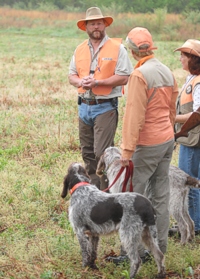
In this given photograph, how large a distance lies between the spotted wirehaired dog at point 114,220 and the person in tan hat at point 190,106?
1.06 m

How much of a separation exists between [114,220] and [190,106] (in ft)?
4.74

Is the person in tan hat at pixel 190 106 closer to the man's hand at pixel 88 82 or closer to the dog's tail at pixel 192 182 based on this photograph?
the dog's tail at pixel 192 182

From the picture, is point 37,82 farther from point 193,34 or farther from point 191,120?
Answer: point 193,34

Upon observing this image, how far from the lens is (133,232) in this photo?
4418 millimetres

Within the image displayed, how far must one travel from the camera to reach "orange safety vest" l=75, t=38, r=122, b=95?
20.3 ft

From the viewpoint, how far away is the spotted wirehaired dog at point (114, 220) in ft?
14.5

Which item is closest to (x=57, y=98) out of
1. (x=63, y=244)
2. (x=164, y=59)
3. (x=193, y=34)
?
(x=63, y=244)

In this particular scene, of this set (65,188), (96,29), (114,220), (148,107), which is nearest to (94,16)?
(96,29)

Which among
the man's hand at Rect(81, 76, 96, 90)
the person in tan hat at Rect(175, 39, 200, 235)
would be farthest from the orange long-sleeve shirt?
the man's hand at Rect(81, 76, 96, 90)

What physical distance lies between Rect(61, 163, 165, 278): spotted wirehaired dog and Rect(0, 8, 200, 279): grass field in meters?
0.21

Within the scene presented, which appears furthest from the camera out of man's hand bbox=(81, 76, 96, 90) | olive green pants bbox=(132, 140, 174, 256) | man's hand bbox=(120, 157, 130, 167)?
man's hand bbox=(81, 76, 96, 90)

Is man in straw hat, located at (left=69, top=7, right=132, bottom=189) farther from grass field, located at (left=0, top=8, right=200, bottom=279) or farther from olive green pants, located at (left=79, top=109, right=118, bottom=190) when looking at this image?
grass field, located at (left=0, top=8, right=200, bottom=279)

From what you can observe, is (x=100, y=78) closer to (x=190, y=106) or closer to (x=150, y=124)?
(x=190, y=106)

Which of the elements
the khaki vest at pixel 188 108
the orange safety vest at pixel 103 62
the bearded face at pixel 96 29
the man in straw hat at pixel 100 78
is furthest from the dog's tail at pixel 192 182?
the bearded face at pixel 96 29
